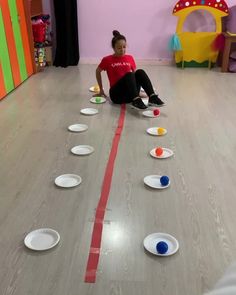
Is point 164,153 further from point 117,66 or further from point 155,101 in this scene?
point 117,66

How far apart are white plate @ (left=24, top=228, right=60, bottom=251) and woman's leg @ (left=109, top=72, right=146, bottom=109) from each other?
5.08 ft

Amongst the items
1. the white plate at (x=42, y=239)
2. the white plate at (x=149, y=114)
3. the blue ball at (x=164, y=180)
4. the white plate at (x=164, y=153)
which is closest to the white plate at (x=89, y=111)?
the white plate at (x=149, y=114)

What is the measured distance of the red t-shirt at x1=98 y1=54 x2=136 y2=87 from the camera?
2.79 metres

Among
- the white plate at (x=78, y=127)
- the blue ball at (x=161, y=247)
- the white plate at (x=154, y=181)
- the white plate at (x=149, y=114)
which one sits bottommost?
the white plate at (x=149, y=114)

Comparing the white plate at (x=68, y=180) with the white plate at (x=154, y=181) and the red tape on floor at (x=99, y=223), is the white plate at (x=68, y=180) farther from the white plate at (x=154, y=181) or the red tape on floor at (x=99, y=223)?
the white plate at (x=154, y=181)

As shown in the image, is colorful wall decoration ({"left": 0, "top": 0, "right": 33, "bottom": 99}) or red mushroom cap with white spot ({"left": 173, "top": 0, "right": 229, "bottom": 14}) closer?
colorful wall decoration ({"left": 0, "top": 0, "right": 33, "bottom": 99})

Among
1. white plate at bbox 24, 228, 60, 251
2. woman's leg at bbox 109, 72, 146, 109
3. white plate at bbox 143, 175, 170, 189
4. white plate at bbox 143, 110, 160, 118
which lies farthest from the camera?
woman's leg at bbox 109, 72, 146, 109

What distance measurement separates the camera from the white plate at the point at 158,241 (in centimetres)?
130

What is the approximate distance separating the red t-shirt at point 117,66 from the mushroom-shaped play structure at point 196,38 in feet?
4.76

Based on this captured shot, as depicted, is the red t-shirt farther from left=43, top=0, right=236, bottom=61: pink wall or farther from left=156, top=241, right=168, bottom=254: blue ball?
left=156, top=241, right=168, bottom=254: blue ball

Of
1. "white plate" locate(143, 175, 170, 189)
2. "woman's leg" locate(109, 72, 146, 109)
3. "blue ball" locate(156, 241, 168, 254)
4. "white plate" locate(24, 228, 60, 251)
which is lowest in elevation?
"white plate" locate(143, 175, 170, 189)

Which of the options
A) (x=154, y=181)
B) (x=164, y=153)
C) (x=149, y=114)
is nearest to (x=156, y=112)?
(x=149, y=114)

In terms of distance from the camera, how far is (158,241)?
135 cm

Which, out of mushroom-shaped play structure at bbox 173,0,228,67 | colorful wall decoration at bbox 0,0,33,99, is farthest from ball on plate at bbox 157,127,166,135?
mushroom-shaped play structure at bbox 173,0,228,67
